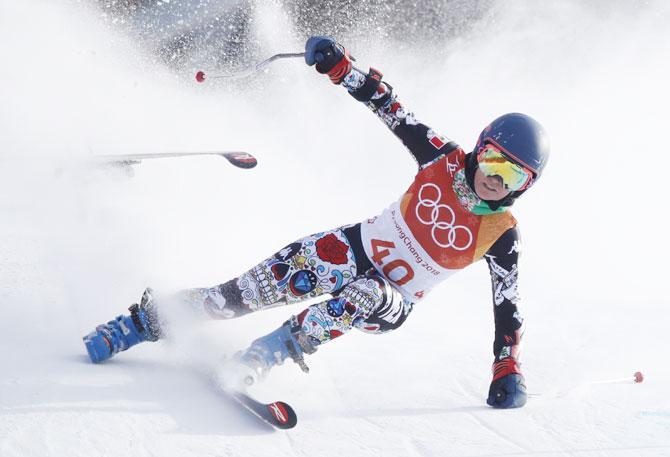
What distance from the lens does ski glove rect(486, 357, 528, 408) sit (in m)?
2.64

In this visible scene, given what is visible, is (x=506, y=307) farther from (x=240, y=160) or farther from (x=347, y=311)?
(x=240, y=160)

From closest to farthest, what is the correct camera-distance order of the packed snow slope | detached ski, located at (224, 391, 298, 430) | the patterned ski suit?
detached ski, located at (224, 391, 298, 430), the packed snow slope, the patterned ski suit

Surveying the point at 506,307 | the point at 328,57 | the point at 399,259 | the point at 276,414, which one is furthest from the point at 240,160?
the point at 276,414

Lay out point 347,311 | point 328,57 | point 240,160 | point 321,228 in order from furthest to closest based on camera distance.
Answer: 1. point 321,228
2. point 240,160
3. point 328,57
4. point 347,311

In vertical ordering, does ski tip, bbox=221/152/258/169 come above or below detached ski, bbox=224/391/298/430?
above

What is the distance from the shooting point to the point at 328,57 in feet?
9.61

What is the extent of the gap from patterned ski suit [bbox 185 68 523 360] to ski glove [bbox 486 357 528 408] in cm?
5

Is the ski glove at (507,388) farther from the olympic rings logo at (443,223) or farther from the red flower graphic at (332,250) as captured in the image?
the red flower graphic at (332,250)

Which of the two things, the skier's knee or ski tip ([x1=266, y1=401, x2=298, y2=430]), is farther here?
the skier's knee

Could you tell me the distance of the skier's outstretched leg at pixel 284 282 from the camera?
2.82m

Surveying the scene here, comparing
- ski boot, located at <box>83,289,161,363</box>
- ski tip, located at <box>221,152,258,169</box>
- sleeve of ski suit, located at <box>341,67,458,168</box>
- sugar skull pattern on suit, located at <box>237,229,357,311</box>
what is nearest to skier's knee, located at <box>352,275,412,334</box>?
sugar skull pattern on suit, located at <box>237,229,357,311</box>

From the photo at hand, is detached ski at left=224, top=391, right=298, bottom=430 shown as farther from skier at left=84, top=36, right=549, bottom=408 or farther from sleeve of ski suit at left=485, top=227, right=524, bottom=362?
sleeve of ski suit at left=485, top=227, right=524, bottom=362

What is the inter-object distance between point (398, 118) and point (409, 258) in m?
0.58

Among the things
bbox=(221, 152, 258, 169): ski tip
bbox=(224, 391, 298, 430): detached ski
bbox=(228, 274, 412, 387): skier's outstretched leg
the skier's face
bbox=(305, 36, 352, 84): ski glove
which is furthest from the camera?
bbox=(221, 152, 258, 169): ski tip
